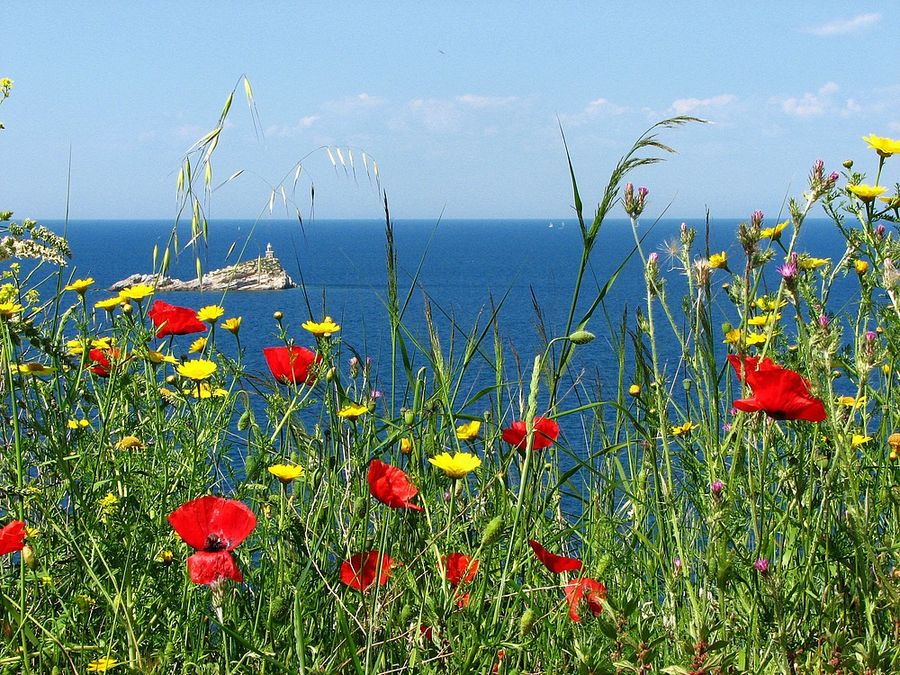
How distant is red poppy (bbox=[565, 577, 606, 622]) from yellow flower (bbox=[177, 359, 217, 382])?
2.39ft

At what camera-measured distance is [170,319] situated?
165cm

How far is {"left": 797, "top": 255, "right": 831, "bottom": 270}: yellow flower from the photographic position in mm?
1673

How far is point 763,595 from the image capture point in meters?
1.28

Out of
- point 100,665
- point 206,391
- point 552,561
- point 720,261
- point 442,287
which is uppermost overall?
point 720,261

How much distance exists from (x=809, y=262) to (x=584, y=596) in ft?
3.27

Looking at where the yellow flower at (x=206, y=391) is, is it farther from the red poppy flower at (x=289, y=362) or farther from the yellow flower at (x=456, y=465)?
the yellow flower at (x=456, y=465)

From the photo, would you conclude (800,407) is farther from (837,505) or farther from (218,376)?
(218,376)

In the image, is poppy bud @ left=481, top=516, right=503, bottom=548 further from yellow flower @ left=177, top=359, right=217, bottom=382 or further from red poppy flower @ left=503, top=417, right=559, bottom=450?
yellow flower @ left=177, top=359, right=217, bottom=382

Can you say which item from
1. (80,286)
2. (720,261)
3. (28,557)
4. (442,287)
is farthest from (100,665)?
(442,287)

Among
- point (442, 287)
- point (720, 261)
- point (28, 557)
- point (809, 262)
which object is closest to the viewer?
point (28, 557)

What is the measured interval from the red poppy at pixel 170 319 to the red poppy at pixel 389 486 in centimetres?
65

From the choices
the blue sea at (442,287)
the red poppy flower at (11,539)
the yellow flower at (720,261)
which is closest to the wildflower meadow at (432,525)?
the red poppy flower at (11,539)

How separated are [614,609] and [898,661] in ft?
1.50

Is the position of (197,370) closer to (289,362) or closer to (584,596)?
(289,362)
